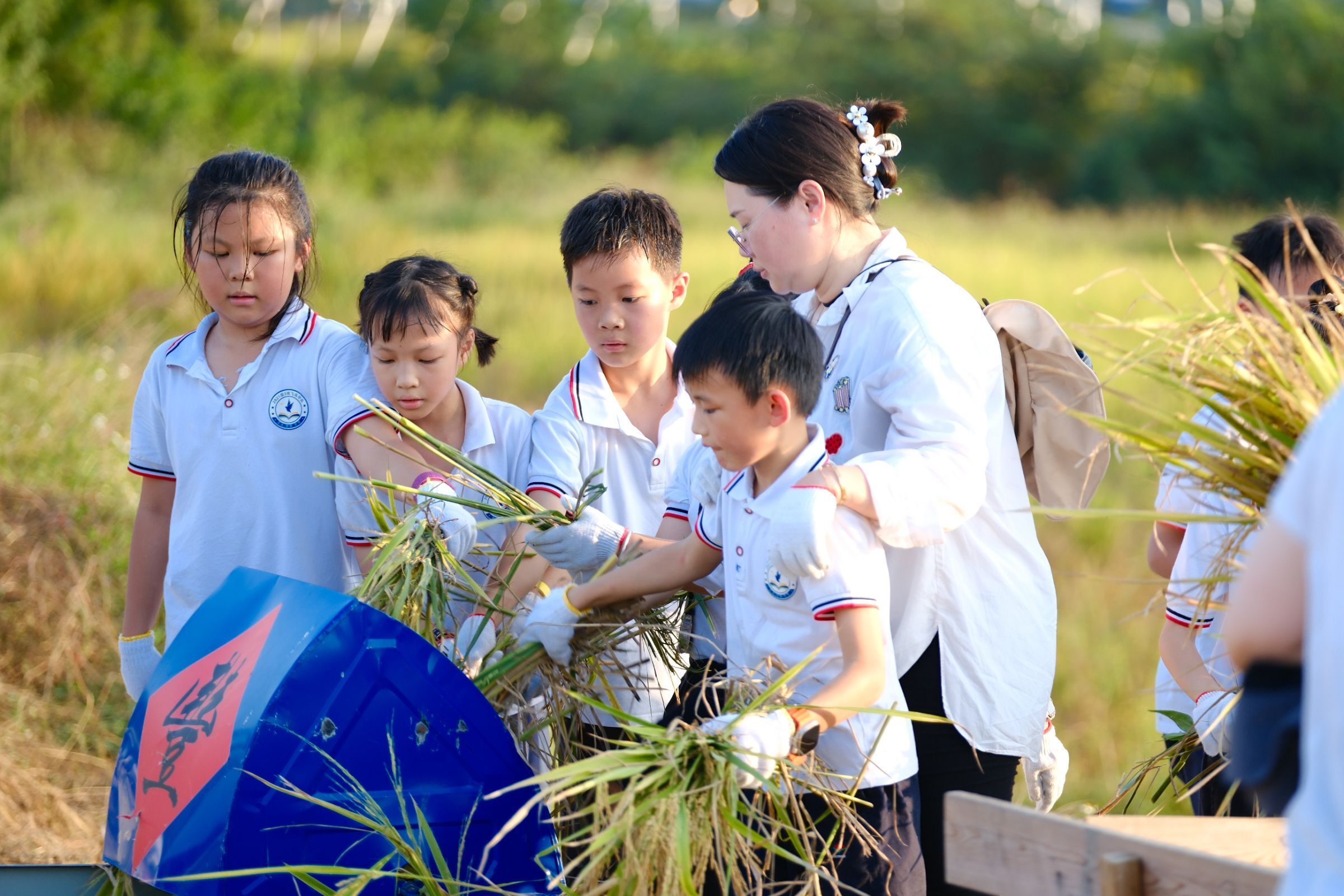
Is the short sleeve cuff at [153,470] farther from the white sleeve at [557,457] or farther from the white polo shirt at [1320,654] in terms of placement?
the white polo shirt at [1320,654]

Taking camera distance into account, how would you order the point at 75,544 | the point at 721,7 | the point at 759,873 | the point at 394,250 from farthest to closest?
the point at 721,7 < the point at 394,250 < the point at 75,544 < the point at 759,873

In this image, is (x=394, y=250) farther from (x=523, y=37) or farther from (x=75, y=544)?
(x=523, y=37)

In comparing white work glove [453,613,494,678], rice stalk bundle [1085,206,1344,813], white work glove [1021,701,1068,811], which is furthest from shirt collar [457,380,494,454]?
rice stalk bundle [1085,206,1344,813]

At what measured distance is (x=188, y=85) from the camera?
20359 mm

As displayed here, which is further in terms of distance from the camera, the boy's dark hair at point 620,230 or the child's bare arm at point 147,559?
the child's bare arm at point 147,559

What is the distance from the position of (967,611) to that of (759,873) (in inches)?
24.1

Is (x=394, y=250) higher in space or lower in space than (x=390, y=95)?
lower

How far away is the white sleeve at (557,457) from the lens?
260cm

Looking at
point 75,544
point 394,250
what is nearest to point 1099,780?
point 75,544

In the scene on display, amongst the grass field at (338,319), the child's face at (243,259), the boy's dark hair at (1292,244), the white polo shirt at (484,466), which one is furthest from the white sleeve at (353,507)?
the boy's dark hair at (1292,244)

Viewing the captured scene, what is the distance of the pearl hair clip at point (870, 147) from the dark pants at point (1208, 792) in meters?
1.25

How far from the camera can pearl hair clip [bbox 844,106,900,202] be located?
2393 millimetres

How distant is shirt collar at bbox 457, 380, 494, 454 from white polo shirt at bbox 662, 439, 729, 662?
469mm

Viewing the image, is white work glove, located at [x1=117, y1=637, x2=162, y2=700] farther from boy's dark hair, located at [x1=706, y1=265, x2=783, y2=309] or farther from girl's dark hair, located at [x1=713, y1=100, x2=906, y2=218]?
girl's dark hair, located at [x1=713, y1=100, x2=906, y2=218]
